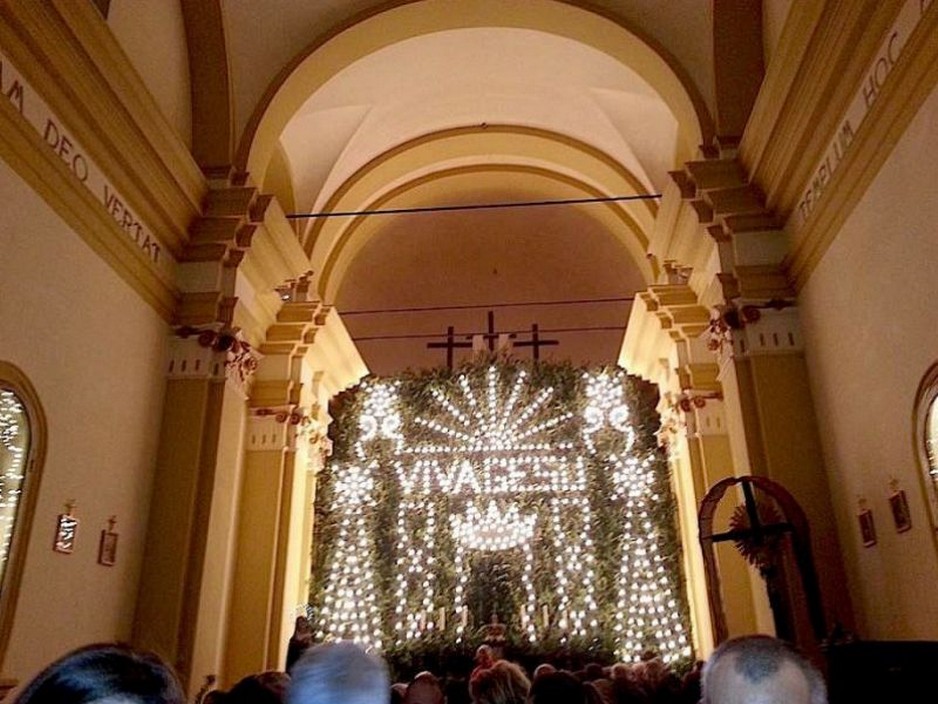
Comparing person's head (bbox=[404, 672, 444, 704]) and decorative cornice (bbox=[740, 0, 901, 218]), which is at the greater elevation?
decorative cornice (bbox=[740, 0, 901, 218])

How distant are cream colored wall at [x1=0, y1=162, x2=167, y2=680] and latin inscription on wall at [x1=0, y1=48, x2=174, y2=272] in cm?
40

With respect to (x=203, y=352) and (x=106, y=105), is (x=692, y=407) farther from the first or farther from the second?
(x=106, y=105)

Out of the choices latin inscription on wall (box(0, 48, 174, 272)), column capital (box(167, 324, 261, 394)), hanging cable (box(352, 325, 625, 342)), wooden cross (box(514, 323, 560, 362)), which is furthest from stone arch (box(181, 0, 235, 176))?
wooden cross (box(514, 323, 560, 362))

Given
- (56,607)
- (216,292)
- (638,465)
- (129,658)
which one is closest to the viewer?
(129,658)

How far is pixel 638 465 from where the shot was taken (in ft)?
34.9

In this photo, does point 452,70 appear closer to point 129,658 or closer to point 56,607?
point 56,607

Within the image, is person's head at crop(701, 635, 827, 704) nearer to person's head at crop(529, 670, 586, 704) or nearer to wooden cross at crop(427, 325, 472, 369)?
person's head at crop(529, 670, 586, 704)

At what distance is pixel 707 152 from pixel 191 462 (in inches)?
211

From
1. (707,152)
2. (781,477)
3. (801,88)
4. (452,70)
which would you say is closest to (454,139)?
(452,70)

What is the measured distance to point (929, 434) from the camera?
4.50m

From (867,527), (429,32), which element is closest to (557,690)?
(867,527)

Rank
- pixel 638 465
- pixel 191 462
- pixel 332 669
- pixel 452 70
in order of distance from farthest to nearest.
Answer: pixel 638 465 < pixel 452 70 < pixel 191 462 < pixel 332 669

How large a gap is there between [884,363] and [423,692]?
3.49 meters

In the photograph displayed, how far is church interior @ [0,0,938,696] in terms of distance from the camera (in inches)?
193
